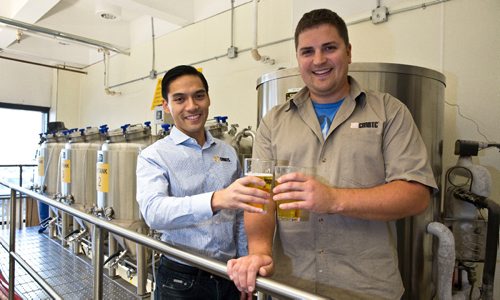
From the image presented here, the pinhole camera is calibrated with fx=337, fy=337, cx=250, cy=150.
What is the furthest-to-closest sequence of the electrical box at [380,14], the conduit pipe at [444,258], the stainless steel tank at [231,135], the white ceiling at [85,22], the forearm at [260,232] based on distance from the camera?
the white ceiling at [85,22], the stainless steel tank at [231,135], the electrical box at [380,14], the conduit pipe at [444,258], the forearm at [260,232]

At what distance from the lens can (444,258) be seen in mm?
1558

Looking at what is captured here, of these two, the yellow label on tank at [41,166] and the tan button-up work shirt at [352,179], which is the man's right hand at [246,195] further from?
the yellow label on tank at [41,166]

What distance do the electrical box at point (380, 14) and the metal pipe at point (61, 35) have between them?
11.8 ft

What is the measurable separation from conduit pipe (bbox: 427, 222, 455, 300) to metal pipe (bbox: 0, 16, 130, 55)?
4.41m

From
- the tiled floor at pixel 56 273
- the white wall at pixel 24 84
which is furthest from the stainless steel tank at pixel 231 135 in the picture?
the white wall at pixel 24 84

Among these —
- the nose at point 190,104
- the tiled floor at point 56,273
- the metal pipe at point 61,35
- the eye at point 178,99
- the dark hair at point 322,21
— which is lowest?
the tiled floor at point 56,273

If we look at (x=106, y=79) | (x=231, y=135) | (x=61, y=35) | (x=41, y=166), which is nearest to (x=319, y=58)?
(x=231, y=135)

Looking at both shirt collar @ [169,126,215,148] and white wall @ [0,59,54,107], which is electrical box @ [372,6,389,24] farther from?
white wall @ [0,59,54,107]

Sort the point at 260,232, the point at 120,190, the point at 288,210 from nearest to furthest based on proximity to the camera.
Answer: the point at 288,210
the point at 260,232
the point at 120,190

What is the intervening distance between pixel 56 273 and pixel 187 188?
2.23m

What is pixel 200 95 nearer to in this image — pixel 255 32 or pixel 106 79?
pixel 255 32

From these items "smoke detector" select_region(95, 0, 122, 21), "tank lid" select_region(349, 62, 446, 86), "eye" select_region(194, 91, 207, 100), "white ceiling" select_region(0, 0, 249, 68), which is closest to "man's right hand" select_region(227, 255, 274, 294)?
"eye" select_region(194, 91, 207, 100)

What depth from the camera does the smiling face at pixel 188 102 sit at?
4.28ft

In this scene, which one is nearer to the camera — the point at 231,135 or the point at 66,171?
the point at 231,135
